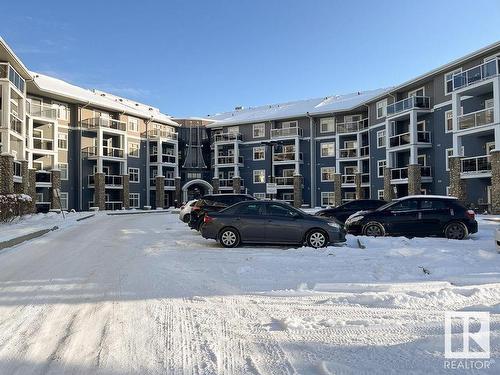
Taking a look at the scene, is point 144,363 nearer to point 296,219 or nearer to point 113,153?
point 296,219

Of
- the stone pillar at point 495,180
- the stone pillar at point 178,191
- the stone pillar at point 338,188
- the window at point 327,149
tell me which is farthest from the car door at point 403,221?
the stone pillar at point 178,191

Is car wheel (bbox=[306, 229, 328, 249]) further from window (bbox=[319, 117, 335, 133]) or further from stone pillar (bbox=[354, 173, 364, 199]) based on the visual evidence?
window (bbox=[319, 117, 335, 133])

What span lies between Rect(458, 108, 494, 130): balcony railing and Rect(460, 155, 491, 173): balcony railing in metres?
2.28

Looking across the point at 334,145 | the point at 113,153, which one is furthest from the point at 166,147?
the point at 334,145

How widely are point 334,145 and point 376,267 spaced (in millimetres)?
44658

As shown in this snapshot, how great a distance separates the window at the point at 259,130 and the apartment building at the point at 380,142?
15cm

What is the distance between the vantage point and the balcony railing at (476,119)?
27656 mm

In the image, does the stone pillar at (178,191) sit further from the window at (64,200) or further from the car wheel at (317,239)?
the car wheel at (317,239)

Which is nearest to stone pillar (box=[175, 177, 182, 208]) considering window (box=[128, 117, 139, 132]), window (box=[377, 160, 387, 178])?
window (box=[128, 117, 139, 132])

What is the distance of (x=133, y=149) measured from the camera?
2073 inches

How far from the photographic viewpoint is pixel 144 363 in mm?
A: 4148

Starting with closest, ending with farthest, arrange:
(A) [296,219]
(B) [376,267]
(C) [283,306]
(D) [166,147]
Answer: (C) [283,306], (B) [376,267], (A) [296,219], (D) [166,147]
